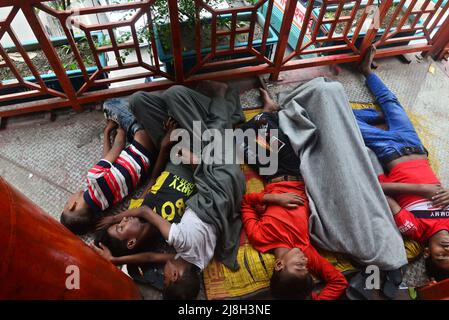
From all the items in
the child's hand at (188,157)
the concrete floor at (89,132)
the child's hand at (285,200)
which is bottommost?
the concrete floor at (89,132)

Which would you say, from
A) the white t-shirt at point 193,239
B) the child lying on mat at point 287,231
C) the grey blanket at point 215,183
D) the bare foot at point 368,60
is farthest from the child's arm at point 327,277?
the bare foot at point 368,60

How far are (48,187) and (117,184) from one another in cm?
49

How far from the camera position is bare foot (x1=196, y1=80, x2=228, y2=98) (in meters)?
1.94

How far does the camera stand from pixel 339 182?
1496 mm

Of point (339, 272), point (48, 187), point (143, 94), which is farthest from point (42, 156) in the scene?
point (339, 272)

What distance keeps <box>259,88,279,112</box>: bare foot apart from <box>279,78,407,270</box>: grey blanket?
0.71 feet

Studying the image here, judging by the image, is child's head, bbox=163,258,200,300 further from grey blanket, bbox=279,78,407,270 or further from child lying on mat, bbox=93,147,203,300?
grey blanket, bbox=279,78,407,270

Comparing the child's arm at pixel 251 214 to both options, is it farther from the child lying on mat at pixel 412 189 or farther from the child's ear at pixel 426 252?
the child's ear at pixel 426 252

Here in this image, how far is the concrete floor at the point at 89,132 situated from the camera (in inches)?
66.5

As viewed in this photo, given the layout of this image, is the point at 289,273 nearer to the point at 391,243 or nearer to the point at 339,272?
the point at 339,272

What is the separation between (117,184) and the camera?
1.53m

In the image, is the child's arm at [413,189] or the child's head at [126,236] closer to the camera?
the child's head at [126,236]

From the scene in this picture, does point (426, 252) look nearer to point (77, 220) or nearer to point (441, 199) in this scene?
point (441, 199)

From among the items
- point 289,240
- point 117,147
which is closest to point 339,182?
point 289,240
